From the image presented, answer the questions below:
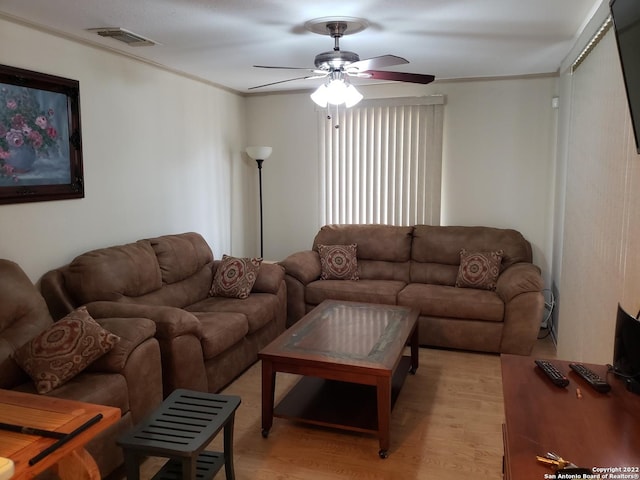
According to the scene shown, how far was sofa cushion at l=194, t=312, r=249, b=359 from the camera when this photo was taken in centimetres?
318

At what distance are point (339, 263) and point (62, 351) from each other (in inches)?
112

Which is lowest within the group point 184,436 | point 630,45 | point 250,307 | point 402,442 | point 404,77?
point 402,442

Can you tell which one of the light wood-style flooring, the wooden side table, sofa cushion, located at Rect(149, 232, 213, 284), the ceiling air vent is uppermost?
the ceiling air vent

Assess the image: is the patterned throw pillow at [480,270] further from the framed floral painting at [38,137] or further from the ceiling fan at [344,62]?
the framed floral painting at [38,137]

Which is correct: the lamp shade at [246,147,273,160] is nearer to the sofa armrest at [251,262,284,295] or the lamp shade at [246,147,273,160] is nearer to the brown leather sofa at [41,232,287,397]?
the brown leather sofa at [41,232,287,397]

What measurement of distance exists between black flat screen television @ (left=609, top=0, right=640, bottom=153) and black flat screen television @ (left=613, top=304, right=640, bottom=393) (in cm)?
66

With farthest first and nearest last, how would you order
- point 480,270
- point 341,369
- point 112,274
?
point 480,270, point 112,274, point 341,369

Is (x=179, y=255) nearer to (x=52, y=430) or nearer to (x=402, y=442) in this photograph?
(x=402, y=442)

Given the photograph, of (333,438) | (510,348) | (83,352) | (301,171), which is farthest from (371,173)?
(83,352)

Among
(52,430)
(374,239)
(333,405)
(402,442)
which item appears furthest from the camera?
(374,239)

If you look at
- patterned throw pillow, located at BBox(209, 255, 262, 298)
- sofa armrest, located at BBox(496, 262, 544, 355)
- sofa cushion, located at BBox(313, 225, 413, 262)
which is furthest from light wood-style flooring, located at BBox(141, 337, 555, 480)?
sofa cushion, located at BBox(313, 225, 413, 262)

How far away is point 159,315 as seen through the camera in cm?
290

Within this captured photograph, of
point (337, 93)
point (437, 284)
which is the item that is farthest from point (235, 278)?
point (437, 284)

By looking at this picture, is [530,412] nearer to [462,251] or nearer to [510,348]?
[510,348]
